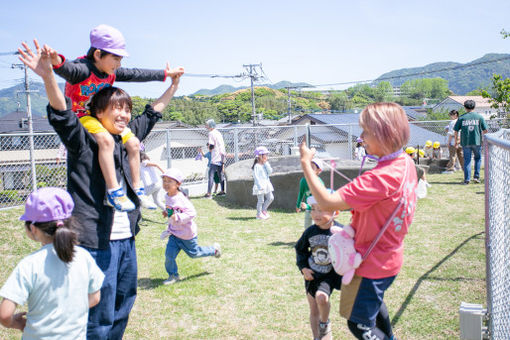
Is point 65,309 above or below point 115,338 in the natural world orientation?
above

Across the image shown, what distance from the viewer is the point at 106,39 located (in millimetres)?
2250

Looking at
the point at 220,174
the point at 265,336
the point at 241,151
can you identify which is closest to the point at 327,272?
the point at 265,336

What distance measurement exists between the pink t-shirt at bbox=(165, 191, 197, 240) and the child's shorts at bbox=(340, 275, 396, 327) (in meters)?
2.94

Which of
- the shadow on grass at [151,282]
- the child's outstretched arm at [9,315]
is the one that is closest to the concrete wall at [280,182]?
the shadow on grass at [151,282]

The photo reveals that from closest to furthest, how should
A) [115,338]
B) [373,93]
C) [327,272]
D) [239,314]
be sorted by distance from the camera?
[115,338] → [327,272] → [239,314] → [373,93]

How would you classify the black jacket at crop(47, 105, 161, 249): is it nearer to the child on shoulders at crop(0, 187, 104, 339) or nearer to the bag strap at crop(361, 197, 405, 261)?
the child on shoulders at crop(0, 187, 104, 339)

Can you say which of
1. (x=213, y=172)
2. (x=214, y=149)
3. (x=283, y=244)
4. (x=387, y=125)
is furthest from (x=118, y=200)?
(x=213, y=172)

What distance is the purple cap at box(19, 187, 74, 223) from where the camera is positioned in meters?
1.96

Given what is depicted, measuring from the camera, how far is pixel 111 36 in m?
2.26

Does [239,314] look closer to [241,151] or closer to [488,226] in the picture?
[488,226]

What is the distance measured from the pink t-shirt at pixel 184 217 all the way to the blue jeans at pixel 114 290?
2.38 metres

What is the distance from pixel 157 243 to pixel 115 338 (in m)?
4.53

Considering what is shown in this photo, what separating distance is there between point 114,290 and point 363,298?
1.40 meters

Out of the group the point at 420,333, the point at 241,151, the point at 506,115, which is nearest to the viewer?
the point at 420,333
